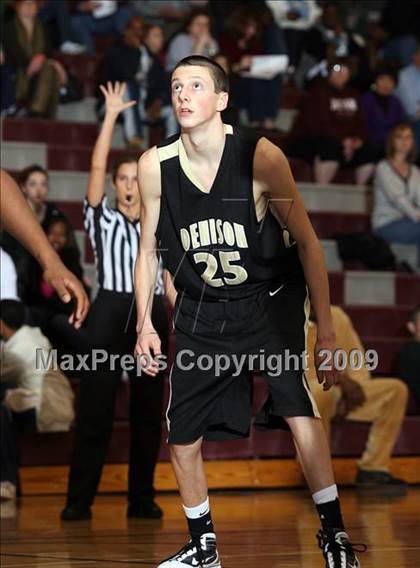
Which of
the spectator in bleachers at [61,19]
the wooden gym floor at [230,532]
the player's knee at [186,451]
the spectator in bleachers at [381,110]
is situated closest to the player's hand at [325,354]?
the player's knee at [186,451]

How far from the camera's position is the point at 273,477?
8695 mm

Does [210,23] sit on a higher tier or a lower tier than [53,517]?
higher

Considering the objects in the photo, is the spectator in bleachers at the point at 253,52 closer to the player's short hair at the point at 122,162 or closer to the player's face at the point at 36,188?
the player's face at the point at 36,188

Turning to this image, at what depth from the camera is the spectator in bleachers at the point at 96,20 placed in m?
12.4

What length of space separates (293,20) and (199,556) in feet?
28.9

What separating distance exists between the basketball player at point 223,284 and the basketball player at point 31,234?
2.87 ft

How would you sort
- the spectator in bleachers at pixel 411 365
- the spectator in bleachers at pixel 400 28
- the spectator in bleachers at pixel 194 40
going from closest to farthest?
the spectator in bleachers at pixel 411 365, the spectator in bleachers at pixel 194 40, the spectator in bleachers at pixel 400 28

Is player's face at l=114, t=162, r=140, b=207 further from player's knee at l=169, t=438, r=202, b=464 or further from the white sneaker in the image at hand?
the white sneaker

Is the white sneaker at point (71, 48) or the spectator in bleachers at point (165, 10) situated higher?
the spectator in bleachers at point (165, 10)

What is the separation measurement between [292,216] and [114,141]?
6.98 m

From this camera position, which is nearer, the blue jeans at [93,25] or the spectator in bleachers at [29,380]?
the spectator in bleachers at [29,380]

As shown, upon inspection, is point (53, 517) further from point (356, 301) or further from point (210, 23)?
point (210, 23)

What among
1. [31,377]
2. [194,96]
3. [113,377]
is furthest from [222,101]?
[31,377]

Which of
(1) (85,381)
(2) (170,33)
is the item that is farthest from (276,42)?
(1) (85,381)
